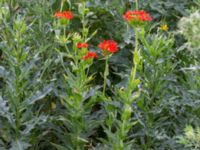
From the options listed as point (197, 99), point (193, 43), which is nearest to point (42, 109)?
point (197, 99)

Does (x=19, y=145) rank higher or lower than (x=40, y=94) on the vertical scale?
lower

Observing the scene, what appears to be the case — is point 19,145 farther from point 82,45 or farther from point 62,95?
point 82,45

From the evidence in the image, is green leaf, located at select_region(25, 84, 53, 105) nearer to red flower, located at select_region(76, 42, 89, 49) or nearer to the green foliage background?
the green foliage background

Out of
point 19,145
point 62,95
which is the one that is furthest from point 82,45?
point 19,145

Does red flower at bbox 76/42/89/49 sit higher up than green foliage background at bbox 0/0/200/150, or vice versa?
red flower at bbox 76/42/89/49

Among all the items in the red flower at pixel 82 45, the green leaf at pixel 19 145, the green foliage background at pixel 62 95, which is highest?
the red flower at pixel 82 45

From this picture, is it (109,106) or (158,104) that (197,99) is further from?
(109,106)

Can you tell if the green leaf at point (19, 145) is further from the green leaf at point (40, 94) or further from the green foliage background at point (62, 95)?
the green leaf at point (40, 94)

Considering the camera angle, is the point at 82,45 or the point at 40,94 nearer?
the point at 82,45

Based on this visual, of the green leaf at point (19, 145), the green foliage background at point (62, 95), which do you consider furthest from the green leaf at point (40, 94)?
the green leaf at point (19, 145)

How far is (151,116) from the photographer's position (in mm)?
2332

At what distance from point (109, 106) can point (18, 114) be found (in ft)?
1.49

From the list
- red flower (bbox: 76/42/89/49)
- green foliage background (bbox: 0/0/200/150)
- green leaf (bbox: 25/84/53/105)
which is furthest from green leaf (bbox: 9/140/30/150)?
red flower (bbox: 76/42/89/49)

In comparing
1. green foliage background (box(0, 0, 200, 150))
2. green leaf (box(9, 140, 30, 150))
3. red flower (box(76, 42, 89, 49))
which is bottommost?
green leaf (box(9, 140, 30, 150))
